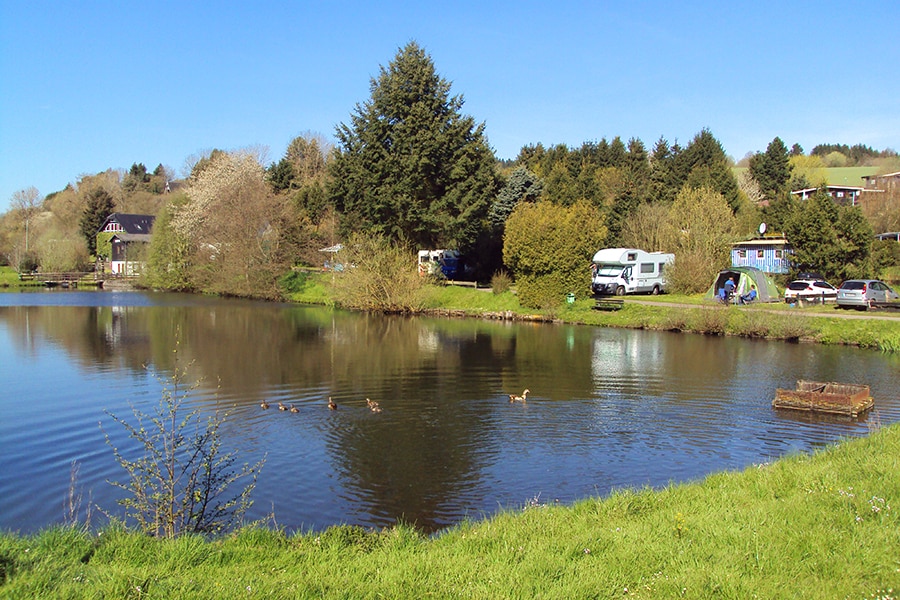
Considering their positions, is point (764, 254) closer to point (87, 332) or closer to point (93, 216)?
point (87, 332)

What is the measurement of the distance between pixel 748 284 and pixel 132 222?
75.4 m

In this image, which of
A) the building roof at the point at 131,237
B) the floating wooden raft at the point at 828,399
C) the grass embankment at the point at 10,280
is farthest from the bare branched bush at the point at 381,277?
the building roof at the point at 131,237

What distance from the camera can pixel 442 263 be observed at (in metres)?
57.3

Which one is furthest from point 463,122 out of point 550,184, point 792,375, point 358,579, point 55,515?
point 358,579

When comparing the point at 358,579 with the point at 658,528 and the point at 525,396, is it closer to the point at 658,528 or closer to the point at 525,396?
the point at 658,528

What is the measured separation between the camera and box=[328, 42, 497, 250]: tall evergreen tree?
4481 cm

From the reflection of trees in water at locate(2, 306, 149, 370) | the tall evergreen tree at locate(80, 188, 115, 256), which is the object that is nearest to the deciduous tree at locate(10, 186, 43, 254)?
the tall evergreen tree at locate(80, 188, 115, 256)

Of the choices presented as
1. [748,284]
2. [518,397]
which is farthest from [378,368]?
[748,284]

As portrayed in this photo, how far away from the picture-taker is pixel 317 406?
59.1ft

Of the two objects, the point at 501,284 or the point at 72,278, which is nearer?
the point at 501,284

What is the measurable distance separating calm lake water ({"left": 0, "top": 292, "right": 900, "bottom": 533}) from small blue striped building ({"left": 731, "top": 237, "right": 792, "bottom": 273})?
745 inches

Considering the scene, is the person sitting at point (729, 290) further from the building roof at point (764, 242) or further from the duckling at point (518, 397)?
the duckling at point (518, 397)

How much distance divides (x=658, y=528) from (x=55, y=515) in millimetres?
8656

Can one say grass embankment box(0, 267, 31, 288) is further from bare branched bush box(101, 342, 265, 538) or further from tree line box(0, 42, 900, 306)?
bare branched bush box(101, 342, 265, 538)
